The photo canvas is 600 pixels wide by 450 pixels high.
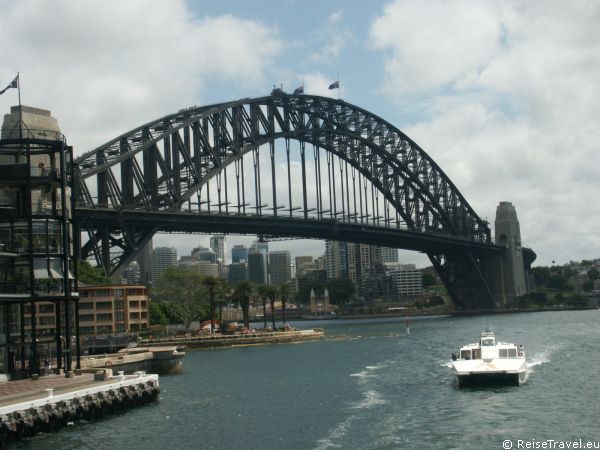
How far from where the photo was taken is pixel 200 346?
120 meters

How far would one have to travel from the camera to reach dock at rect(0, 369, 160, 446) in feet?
153

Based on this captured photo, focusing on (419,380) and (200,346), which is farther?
(200,346)

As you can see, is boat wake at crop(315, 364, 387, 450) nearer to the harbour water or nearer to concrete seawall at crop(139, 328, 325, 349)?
the harbour water

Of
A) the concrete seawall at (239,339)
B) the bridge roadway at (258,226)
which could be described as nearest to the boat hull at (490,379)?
the concrete seawall at (239,339)

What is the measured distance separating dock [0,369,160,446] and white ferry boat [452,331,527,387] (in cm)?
2052

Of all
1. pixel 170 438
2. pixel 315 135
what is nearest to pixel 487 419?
pixel 170 438

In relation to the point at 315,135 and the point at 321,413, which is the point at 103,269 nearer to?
the point at 315,135

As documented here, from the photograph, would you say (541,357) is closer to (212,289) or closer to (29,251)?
(29,251)

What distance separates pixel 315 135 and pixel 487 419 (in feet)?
419

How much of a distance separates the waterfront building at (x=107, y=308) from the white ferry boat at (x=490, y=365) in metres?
67.0

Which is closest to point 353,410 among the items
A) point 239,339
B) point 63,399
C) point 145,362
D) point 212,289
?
point 63,399

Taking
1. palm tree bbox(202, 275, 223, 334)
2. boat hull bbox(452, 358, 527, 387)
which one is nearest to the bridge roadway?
palm tree bbox(202, 275, 223, 334)

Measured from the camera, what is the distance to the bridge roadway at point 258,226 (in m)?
120

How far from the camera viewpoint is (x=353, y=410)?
54.0 meters
